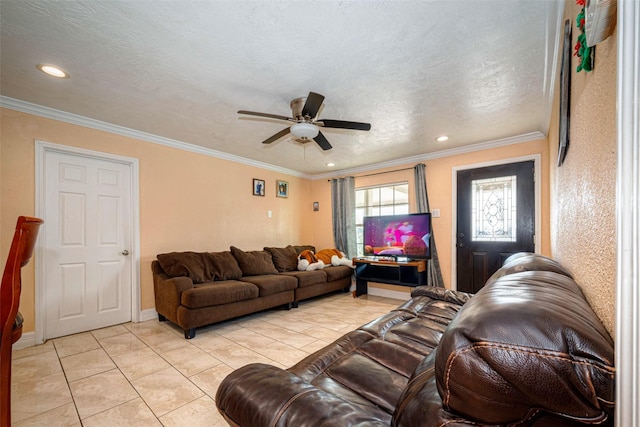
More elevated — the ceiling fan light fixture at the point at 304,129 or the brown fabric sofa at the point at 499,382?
the ceiling fan light fixture at the point at 304,129

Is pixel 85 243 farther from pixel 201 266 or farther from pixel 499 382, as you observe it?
pixel 499 382

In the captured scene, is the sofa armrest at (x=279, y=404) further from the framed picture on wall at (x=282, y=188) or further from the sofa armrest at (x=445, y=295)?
the framed picture on wall at (x=282, y=188)

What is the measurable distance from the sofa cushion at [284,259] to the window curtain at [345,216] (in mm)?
1034

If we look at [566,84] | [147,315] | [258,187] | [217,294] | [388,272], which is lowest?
[147,315]

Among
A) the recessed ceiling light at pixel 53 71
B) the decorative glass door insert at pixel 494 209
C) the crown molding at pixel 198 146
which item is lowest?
the decorative glass door insert at pixel 494 209

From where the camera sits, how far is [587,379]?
1.51 ft

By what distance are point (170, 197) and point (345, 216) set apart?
10.00 feet

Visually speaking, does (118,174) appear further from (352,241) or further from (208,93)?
(352,241)

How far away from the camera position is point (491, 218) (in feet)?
12.6

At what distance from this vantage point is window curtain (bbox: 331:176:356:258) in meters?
5.29

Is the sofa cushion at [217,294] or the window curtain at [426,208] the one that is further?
the window curtain at [426,208]

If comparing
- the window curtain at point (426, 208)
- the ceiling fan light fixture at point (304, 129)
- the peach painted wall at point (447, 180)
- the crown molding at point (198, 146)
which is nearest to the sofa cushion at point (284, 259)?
the crown molding at point (198, 146)

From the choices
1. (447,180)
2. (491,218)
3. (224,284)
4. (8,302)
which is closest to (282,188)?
(224,284)

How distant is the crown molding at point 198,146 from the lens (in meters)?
2.76
